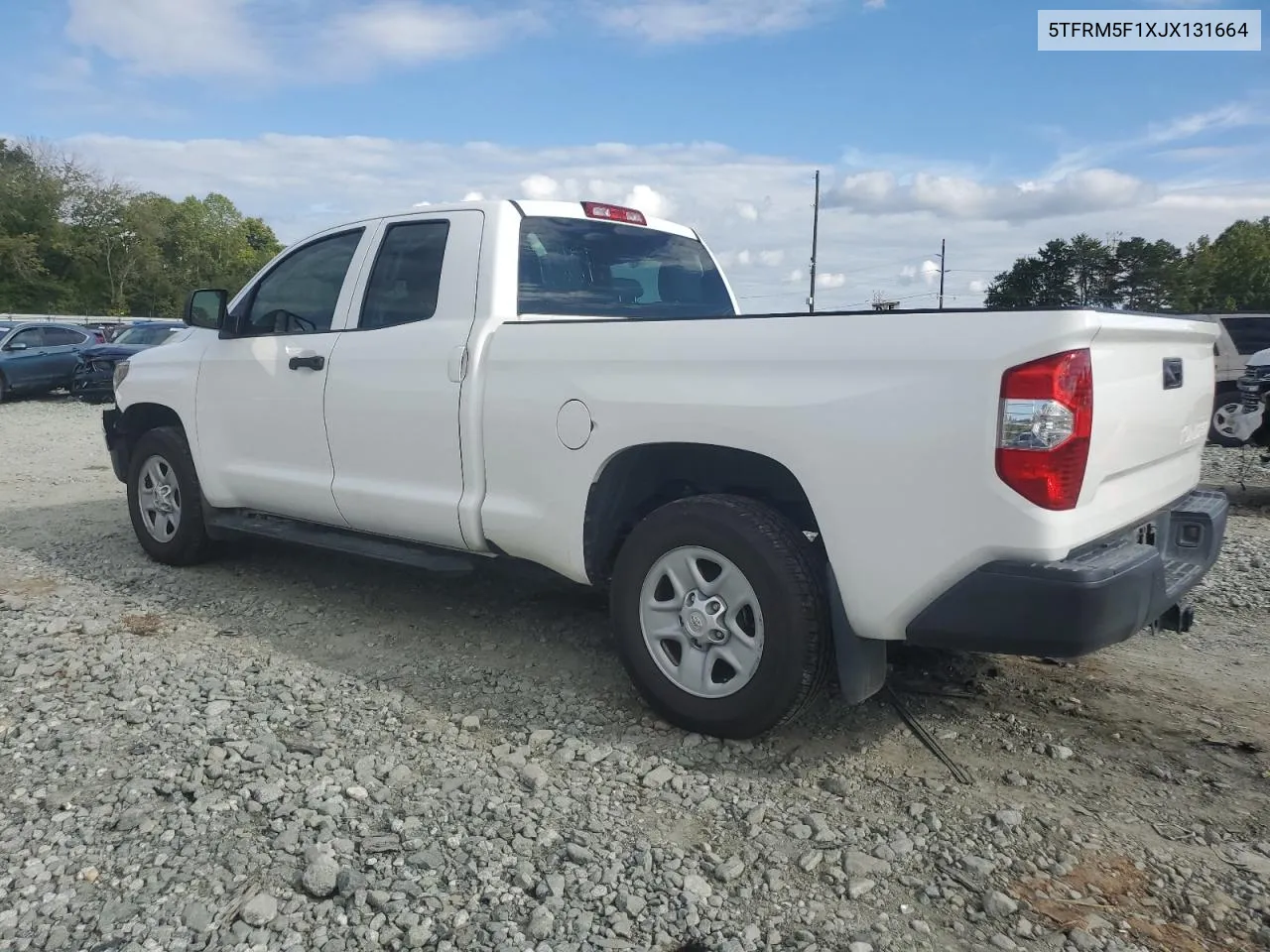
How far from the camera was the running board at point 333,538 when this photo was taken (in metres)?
4.25

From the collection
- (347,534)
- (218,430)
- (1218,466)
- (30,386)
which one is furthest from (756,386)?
(30,386)

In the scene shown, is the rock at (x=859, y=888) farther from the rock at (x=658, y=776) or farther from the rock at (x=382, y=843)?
the rock at (x=382, y=843)

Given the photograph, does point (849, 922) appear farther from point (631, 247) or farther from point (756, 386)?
point (631, 247)

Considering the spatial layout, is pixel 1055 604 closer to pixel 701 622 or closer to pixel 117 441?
pixel 701 622

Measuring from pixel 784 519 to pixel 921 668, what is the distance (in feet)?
Answer: 4.30

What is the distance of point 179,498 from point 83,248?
6093cm

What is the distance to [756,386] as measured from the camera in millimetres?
3141

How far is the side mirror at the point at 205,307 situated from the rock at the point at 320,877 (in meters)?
3.62

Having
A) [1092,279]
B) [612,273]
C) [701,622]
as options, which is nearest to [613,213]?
[612,273]

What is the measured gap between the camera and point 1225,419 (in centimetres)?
1045

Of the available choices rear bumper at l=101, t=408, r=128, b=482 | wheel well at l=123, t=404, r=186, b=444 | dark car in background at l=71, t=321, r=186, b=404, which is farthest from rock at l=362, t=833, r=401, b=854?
dark car in background at l=71, t=321, r=186, b=404

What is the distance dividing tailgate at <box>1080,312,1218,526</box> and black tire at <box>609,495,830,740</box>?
34.1 inches

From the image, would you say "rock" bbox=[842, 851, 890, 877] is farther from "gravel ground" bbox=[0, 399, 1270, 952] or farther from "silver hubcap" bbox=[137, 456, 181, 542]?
"silver hubcap" bbox=[137, 456, 181, 542]

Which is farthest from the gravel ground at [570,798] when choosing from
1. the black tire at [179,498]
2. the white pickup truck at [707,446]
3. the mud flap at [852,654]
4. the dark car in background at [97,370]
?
the dark car in background at [97,370]
